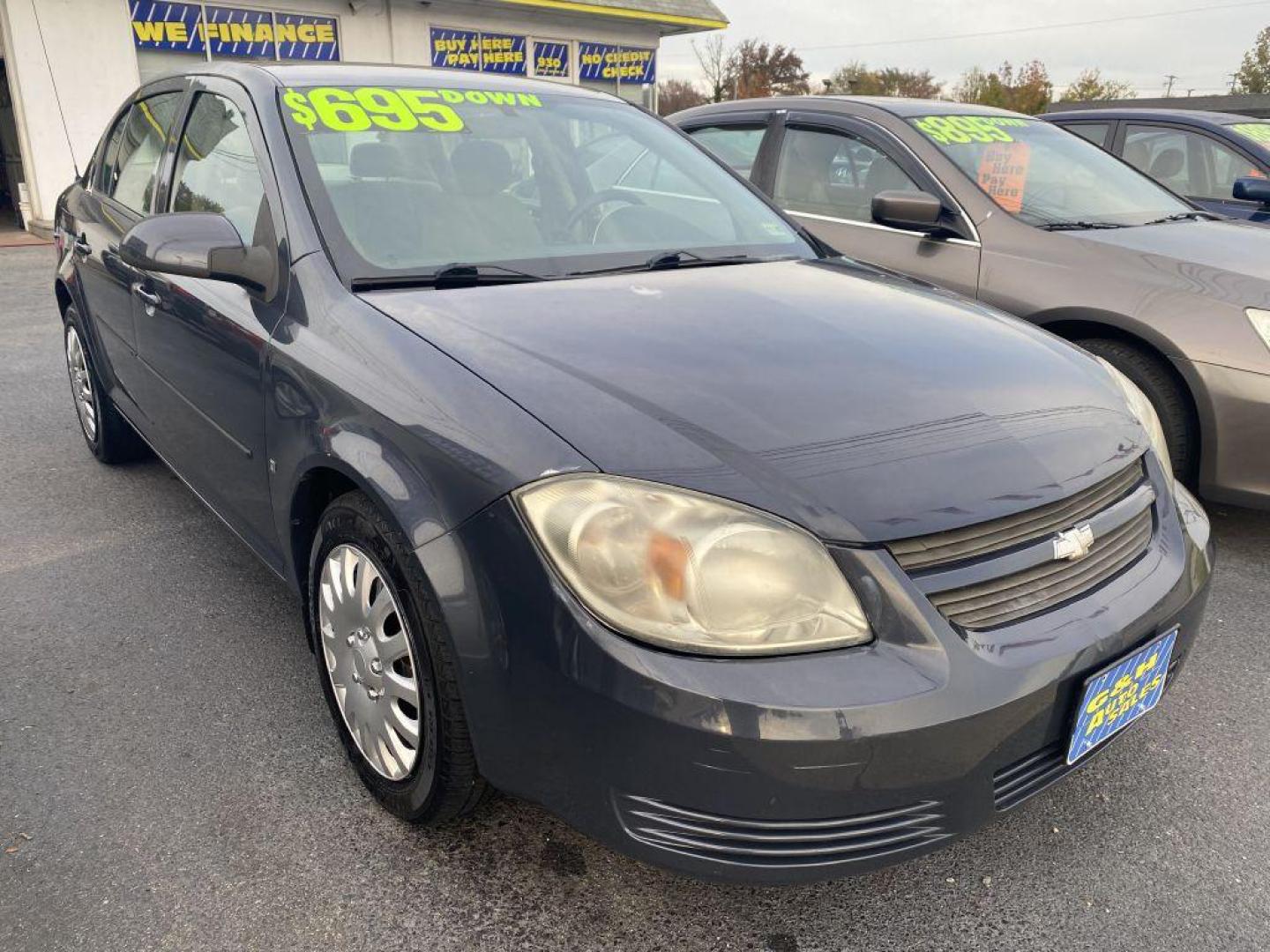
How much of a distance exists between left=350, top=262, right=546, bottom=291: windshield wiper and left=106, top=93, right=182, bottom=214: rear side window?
1.54 m

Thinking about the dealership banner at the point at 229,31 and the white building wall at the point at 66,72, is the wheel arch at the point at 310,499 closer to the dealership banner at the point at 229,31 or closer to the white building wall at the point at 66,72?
the white building wall at the point at 66,72

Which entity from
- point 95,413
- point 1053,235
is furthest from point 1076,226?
point 95,413

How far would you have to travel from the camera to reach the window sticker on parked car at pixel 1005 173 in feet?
12.9

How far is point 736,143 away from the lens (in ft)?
15.9

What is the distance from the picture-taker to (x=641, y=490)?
1521 mm

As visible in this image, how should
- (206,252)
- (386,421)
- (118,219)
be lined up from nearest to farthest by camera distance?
1. (386,421)
2. (206,252)
3. (118,219)

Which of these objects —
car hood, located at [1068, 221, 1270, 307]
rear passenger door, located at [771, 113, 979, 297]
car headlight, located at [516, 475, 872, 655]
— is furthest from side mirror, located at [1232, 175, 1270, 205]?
car headlight, located at [516, 475, 872, 655]

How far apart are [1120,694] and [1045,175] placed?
119 inches

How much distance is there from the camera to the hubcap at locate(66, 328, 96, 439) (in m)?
4.09

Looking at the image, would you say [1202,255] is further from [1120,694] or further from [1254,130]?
[1254,130]

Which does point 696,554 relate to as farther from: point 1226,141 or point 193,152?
point 1226,141

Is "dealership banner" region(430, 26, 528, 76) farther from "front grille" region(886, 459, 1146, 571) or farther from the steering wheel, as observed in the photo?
"front grille" region(886, 459, 1146, 571)

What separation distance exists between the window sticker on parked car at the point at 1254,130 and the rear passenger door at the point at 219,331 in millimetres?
5913

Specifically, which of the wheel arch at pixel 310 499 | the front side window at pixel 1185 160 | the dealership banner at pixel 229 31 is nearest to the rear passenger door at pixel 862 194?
the wheel arch at pixel 310 499
